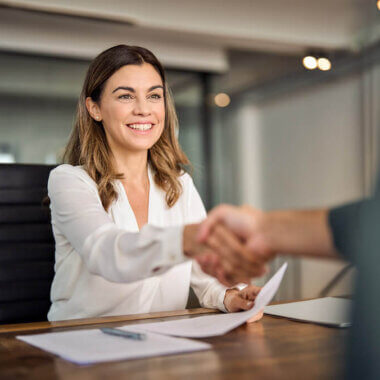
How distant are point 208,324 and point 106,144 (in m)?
0.99

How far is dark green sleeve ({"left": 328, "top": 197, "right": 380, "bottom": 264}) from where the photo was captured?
0.63 metres

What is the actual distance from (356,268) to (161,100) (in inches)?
61.4

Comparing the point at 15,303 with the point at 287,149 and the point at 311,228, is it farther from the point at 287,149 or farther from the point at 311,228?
the point at 287,149

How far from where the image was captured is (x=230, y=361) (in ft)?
3.20

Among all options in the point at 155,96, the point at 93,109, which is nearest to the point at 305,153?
the point at 155,96

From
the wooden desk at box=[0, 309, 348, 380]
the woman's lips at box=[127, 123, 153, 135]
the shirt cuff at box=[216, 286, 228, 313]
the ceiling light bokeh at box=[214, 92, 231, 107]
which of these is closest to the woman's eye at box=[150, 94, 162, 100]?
the woman's lips at box=[127, 123, 153, 135]

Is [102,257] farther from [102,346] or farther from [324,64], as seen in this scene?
[324,64]

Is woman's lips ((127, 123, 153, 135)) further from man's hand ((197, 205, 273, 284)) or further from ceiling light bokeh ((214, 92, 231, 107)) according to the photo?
ceiling light bokeh ((214, 92, 231, 107))

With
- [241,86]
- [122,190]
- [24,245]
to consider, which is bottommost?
[24,245]

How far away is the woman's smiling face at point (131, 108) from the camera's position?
1.99 m

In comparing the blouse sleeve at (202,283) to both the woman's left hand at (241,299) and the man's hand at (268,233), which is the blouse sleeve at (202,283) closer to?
the woman's left hand at (241,299)

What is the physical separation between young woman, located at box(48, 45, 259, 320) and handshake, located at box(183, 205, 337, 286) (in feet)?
0.86

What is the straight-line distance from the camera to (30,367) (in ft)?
3.11

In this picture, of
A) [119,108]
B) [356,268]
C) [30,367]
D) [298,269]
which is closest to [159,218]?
[119,108]
